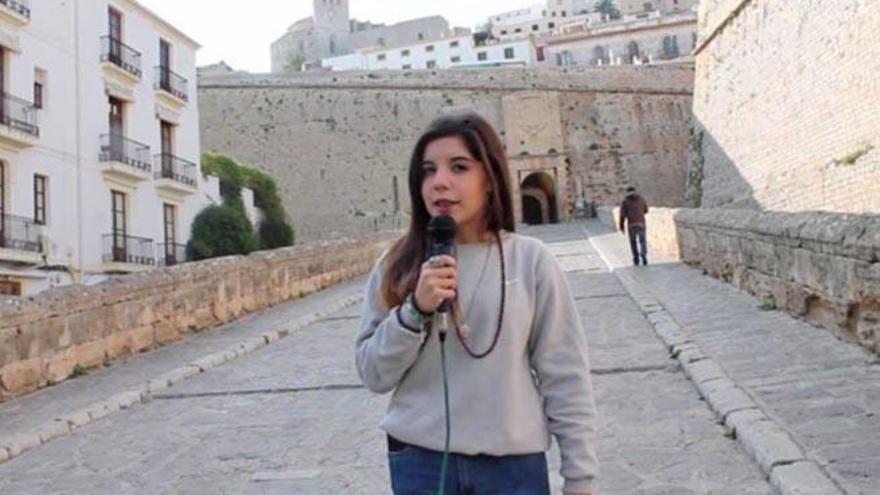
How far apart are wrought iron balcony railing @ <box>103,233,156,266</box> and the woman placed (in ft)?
74.6

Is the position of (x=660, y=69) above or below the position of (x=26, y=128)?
above

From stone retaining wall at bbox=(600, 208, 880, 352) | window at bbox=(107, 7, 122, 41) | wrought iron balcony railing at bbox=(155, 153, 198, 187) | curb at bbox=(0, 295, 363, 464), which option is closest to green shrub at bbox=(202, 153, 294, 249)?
wrought iron balcony railing at bbox=(155, 153, 198, 187)

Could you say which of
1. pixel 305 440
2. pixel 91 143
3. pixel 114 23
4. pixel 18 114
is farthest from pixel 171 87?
pixel 305 440

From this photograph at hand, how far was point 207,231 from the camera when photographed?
92.3 ft

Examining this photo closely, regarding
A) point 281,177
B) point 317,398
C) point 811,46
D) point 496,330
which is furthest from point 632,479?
point 281,177

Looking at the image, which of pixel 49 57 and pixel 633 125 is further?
pixel 633 125

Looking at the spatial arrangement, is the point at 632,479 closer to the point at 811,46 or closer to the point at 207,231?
the point at 811,46

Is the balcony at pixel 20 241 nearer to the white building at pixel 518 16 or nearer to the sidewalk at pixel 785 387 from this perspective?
the sidewalk at pixel 785 387

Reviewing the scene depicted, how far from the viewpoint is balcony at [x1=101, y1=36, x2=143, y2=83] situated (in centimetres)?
2358

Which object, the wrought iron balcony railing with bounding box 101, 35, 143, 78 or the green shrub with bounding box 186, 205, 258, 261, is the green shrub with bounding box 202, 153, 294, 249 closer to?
the green shrub with bounding box 186, 205, 258, 261

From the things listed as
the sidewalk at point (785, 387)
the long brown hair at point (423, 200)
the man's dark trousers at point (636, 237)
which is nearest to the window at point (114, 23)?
the man's dark trousers at point (636, 237)

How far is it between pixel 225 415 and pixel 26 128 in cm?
1681

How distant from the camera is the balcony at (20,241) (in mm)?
19250

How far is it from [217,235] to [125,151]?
4.84 metres
